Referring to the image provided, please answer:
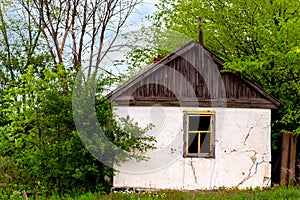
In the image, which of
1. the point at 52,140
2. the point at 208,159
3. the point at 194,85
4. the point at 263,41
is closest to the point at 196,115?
the point at 194,85

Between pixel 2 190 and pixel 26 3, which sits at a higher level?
pixel 26 3

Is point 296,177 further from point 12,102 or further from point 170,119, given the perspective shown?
point 12,102

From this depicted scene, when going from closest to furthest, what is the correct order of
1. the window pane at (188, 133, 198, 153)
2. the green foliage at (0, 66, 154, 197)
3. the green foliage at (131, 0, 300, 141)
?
the green foliage at (0, 66, 154, 197) → the green foliage at (131, 0, 300, 141) → the window pane at (188, 133, 198, 153)

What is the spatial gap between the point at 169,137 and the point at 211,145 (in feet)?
3.71

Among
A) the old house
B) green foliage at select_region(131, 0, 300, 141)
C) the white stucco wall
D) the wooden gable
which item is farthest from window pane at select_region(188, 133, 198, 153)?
green foliage at select_region(131, 0, 300, 141)

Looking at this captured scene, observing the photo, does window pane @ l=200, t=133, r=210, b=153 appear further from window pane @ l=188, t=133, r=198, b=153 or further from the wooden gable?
the wooden gable

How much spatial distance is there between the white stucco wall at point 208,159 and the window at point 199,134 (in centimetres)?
13

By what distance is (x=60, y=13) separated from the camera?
2042 centimetres

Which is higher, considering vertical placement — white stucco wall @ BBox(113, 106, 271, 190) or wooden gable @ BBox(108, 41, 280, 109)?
wooden gable @ BBox(108, 41, 280, 109)

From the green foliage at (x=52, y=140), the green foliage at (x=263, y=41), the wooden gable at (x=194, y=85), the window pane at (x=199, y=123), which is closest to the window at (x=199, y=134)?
the window pane at (x=199, y=123)

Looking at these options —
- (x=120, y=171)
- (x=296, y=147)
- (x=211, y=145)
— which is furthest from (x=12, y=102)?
(x=296, y=147)

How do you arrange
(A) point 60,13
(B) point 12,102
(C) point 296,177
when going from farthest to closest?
(A) point 60,13 < (C) point 296,177 < (B) point 12,102

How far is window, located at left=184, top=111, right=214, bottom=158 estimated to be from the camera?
40.8ft

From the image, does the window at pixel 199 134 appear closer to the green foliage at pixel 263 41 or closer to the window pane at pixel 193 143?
the window pane at pixel 193 143
